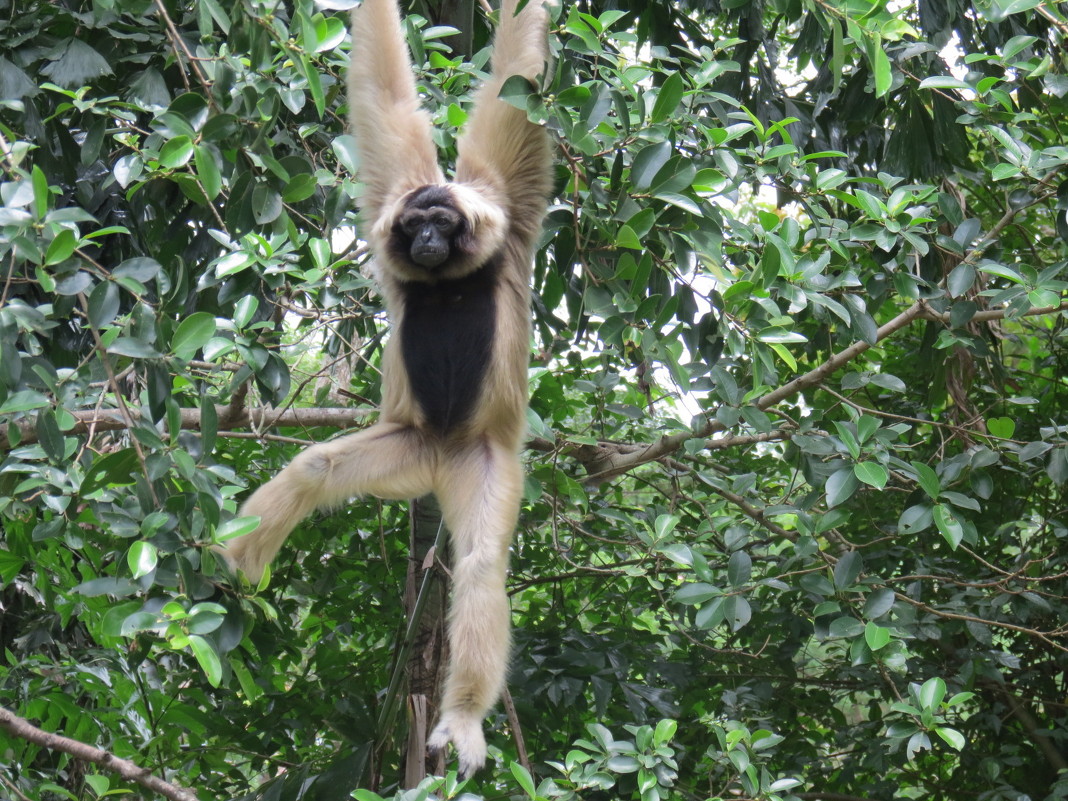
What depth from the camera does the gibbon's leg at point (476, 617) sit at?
400cm

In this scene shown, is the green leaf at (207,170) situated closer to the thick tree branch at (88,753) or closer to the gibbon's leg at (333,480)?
the gibbon's leg at (333,480)

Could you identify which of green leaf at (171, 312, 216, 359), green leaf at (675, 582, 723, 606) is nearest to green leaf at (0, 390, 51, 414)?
green leaf at (171, 312, 216, 359)

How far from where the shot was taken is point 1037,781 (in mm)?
6699

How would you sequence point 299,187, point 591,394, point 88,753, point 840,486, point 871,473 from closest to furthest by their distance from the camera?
point 299,187 → point 88,753 → point 871,473 → point 840,486 → point 591,394

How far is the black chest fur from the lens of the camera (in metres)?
4.54

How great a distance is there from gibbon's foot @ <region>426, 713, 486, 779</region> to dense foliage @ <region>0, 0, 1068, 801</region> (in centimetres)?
24

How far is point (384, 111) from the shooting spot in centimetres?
448

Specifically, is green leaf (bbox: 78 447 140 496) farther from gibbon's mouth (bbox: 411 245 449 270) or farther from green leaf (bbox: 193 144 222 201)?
gibbon's mouth (bbox: 411 245 449 270)

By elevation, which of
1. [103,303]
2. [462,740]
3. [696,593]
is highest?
[103,303]

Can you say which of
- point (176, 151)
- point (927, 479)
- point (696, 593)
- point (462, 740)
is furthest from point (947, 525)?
point (176, 151)

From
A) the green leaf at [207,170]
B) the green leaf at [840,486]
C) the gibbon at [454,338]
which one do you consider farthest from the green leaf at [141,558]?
the green leaf at [840,486]

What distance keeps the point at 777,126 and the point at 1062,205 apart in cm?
126

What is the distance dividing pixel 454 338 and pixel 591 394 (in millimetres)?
1579

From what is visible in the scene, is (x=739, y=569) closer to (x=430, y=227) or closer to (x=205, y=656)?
(x=430, y=227)
